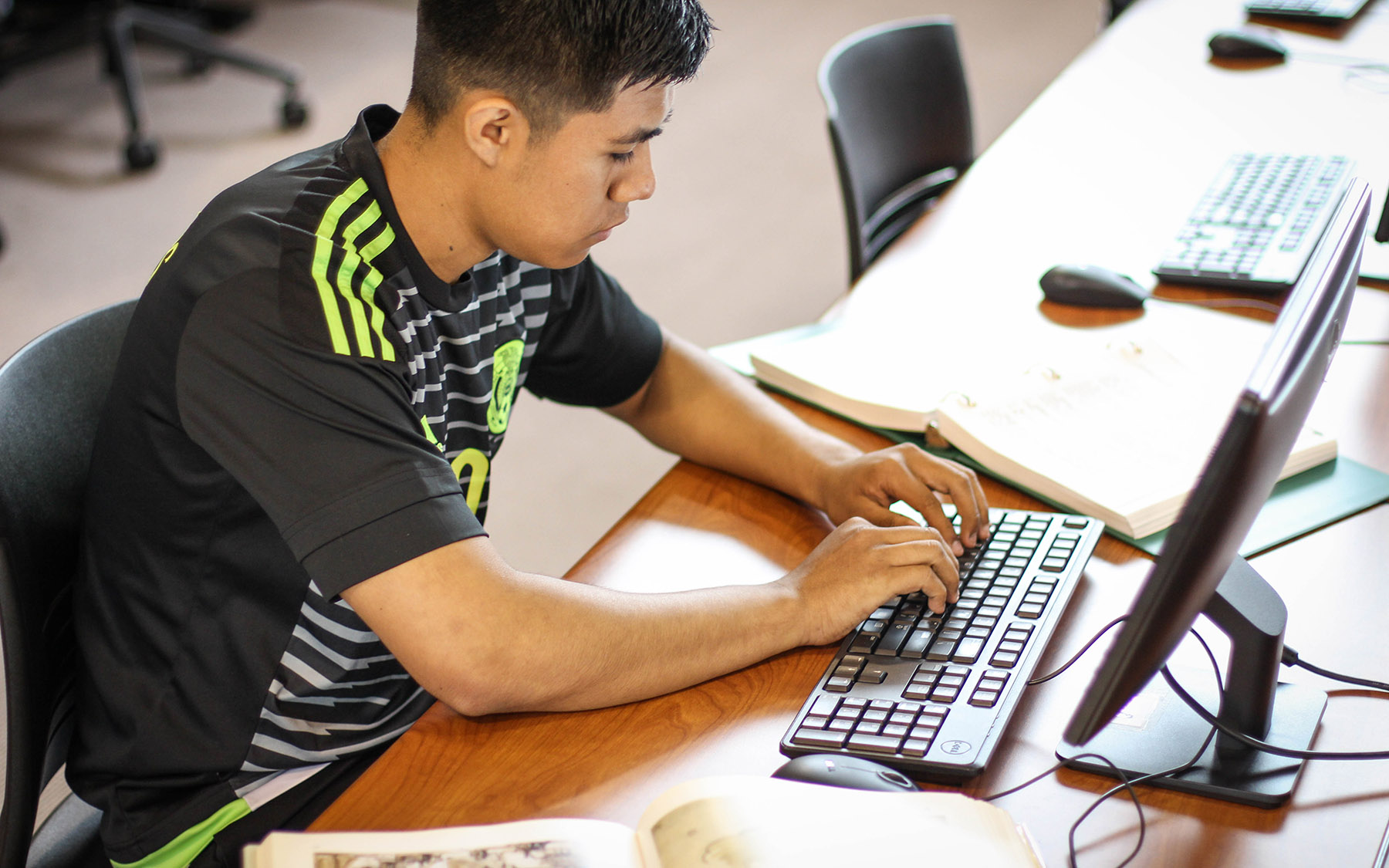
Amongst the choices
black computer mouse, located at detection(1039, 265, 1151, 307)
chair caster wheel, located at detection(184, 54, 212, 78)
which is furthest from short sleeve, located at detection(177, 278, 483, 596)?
chair caster wheel, located at detection(184, 54, 212, 78)

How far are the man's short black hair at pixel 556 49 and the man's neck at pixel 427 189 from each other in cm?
5

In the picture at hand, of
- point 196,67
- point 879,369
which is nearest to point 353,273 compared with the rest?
point 879,369

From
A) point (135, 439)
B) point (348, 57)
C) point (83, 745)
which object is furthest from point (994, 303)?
point (348, 57)

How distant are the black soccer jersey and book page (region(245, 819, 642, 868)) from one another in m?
0.17

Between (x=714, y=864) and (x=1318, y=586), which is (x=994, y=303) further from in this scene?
(x=714, y=864)

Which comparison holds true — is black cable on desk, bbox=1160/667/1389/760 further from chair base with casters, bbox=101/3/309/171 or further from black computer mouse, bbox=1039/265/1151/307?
chair base with casters, bbox=101/3/309/171

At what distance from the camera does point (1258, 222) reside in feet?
5.04

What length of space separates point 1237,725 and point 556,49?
2.30ft

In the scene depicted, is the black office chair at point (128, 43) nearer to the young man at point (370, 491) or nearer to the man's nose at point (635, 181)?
the young man at point (370, 491)

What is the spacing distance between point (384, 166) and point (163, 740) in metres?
0.52

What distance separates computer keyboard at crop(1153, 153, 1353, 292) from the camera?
1442 millimetres

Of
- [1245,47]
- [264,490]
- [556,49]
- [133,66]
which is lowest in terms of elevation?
[133,66]

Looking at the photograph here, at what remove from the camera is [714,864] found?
0.71 metres

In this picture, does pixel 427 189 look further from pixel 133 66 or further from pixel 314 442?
pixel 133 66
